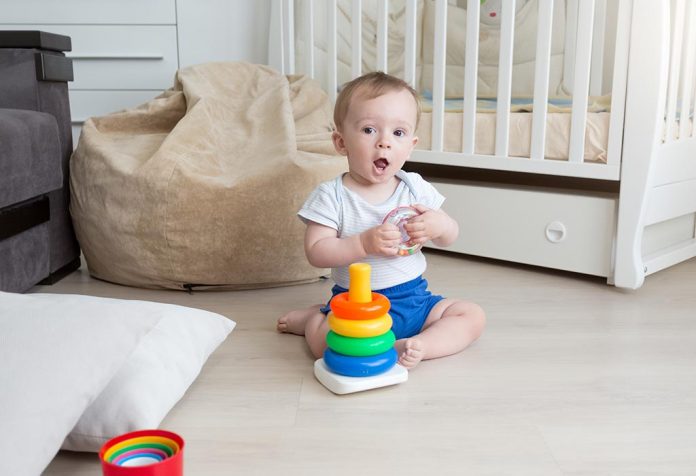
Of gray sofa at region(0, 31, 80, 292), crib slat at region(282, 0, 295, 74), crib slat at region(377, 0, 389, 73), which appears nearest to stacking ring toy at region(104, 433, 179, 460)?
gray sofa at region(0, 31, 80, 292)

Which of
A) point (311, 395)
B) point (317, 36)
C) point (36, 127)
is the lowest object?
point (311, 395)

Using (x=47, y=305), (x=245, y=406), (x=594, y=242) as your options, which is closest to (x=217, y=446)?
(x=245, y=406)

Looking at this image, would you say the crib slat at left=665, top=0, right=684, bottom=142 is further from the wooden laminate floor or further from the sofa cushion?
the sofa cushion

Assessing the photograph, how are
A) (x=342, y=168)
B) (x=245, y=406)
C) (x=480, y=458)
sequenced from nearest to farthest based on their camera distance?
(x=480, y=458), (x=245, y=406), (x=342, y=168)

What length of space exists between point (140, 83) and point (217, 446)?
6.22 ft

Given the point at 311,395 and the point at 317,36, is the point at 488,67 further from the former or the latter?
the point at 311,395

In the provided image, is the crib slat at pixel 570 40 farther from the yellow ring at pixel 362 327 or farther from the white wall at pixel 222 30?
the yellow ring at pixel 362 327

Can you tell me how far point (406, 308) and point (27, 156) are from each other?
0.83m

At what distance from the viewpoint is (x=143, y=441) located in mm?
736

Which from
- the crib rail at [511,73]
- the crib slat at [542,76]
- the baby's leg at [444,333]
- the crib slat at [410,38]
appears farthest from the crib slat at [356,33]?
the baby's leg at [444,333]

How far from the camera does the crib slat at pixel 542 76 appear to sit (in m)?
1.67

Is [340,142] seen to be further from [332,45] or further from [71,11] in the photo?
[71,11]

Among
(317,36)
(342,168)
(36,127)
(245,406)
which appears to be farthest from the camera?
(317,36)

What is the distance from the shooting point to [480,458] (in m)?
0.88
